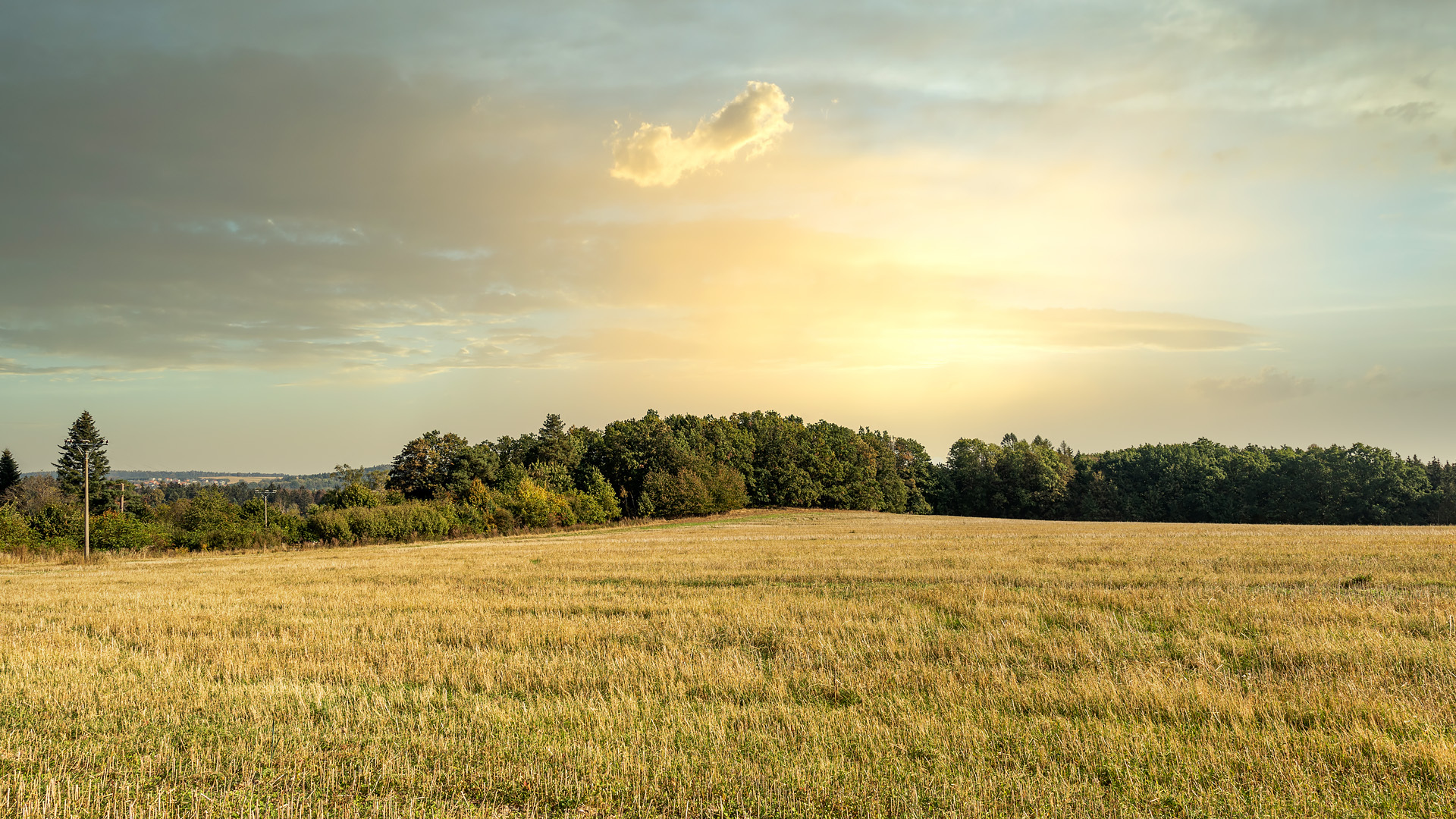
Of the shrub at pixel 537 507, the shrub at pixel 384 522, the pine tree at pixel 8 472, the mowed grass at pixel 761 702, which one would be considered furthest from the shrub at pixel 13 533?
the pine tree at pixel 8 472

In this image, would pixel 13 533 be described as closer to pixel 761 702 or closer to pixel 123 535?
pixel 123 535

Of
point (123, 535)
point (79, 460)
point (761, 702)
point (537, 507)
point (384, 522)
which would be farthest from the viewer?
point (79, 460)

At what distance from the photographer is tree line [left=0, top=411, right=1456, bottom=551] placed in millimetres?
76500

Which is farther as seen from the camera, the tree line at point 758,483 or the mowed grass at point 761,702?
the tree line at point 758,483

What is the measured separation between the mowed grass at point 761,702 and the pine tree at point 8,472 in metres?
130

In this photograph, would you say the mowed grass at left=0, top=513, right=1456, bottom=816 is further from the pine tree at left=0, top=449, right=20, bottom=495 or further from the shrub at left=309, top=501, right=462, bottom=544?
the pine tree at left=0, top=449, right=20, bottom=495

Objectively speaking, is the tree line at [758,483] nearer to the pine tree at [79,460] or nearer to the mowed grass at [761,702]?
the pine tree at [79,460]

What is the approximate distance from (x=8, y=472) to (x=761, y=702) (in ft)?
500

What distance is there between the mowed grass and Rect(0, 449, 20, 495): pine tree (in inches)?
5131

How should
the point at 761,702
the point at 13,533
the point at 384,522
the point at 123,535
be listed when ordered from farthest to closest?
the point at 384,522 → the point at 123,535 → the point at 13,533 → the point at 761,702

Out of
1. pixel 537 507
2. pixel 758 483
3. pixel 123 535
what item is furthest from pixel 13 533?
pixel 758 483

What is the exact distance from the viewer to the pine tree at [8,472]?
365 ft

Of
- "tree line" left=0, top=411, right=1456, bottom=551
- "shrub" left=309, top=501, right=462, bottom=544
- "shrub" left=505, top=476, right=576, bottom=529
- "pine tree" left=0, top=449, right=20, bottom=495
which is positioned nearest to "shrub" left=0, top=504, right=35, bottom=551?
"tree line" left=0, top=411, right=1456, bottom=551

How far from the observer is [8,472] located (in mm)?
112188
